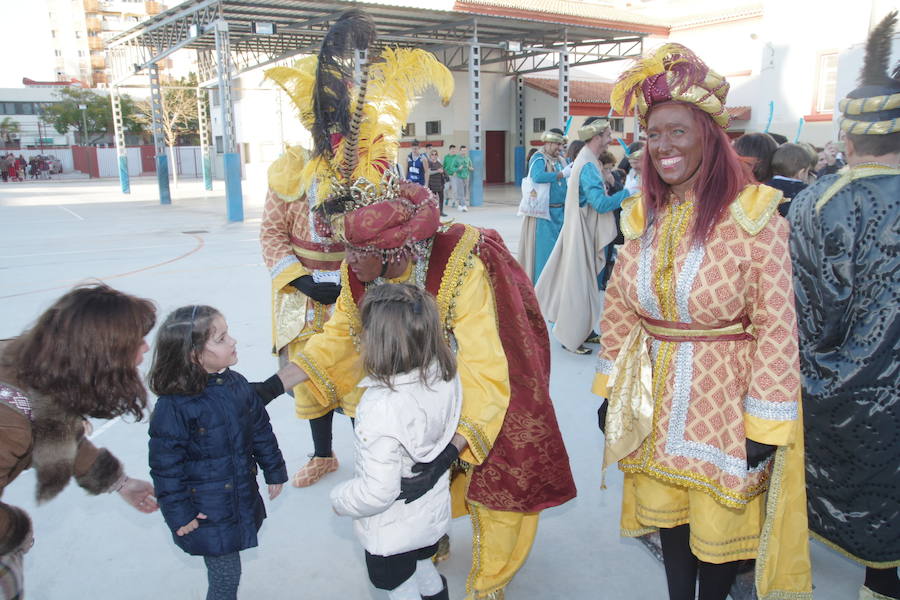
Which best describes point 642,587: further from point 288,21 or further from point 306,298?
point 288,21

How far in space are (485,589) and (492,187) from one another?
80.5 feet

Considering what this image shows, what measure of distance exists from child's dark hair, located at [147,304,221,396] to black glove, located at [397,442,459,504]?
2.33 feet

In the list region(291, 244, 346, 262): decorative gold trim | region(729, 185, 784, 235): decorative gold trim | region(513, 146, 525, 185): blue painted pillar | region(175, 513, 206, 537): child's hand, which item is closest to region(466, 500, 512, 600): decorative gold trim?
region(175, 513, 206, 537): child's hand

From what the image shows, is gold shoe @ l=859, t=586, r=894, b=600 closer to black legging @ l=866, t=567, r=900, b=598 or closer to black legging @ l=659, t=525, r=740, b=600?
black legging @ l=866, t=567, r=900, b=598

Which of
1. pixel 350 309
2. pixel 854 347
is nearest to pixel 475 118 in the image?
pixel 350 309

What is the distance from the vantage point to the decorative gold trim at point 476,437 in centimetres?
205

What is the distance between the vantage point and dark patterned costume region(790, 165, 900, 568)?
2.24m

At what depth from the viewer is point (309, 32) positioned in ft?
57.7

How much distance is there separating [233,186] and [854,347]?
565 inches

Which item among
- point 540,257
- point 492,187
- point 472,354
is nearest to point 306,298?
point 472,354

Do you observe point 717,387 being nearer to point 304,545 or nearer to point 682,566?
point 682,566

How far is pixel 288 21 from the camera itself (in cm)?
1775

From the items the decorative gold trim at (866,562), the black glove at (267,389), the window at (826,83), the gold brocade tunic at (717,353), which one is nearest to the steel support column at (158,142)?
the black glove at (267,389)

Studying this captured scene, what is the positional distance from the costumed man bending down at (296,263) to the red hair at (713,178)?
182 centimetres
